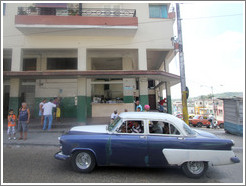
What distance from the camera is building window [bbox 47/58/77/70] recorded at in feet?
41.2

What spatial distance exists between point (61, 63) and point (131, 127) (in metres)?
11.0

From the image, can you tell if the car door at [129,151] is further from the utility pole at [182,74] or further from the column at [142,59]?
the column at [142,59]

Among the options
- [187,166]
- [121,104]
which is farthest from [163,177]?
[121,104]

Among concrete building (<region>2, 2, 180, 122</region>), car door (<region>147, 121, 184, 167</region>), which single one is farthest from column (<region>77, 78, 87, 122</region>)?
car door (<region>147, 121, 184, 167</region>)

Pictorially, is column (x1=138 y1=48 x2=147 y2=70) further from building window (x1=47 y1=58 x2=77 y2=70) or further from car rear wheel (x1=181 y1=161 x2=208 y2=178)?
car rear wheel (x1=181 y1=161 x2=208 y2=178)

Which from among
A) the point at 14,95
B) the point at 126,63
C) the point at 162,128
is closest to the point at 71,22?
the point at 126,63

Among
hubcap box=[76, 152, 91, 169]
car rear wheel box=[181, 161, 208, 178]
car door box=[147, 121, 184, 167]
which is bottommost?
car rear wheel box=[181, 161, 208, 178]

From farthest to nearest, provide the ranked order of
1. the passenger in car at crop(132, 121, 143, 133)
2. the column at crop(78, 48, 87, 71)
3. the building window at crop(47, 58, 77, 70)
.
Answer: the building window at crop(47, 58, 77, 70) → the column at crop(78, 48, 87, 71) → the passenger in car at crop(132, 121, 143, 133)

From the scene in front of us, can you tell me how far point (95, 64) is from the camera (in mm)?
14867

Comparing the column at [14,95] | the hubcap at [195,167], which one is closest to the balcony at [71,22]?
the column at [14,95]

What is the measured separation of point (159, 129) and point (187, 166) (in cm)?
109

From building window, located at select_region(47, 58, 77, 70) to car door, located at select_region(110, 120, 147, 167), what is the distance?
10717 mm

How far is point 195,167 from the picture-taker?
143 inches

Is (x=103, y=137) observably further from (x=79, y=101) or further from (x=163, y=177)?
(x=79, y=101)
